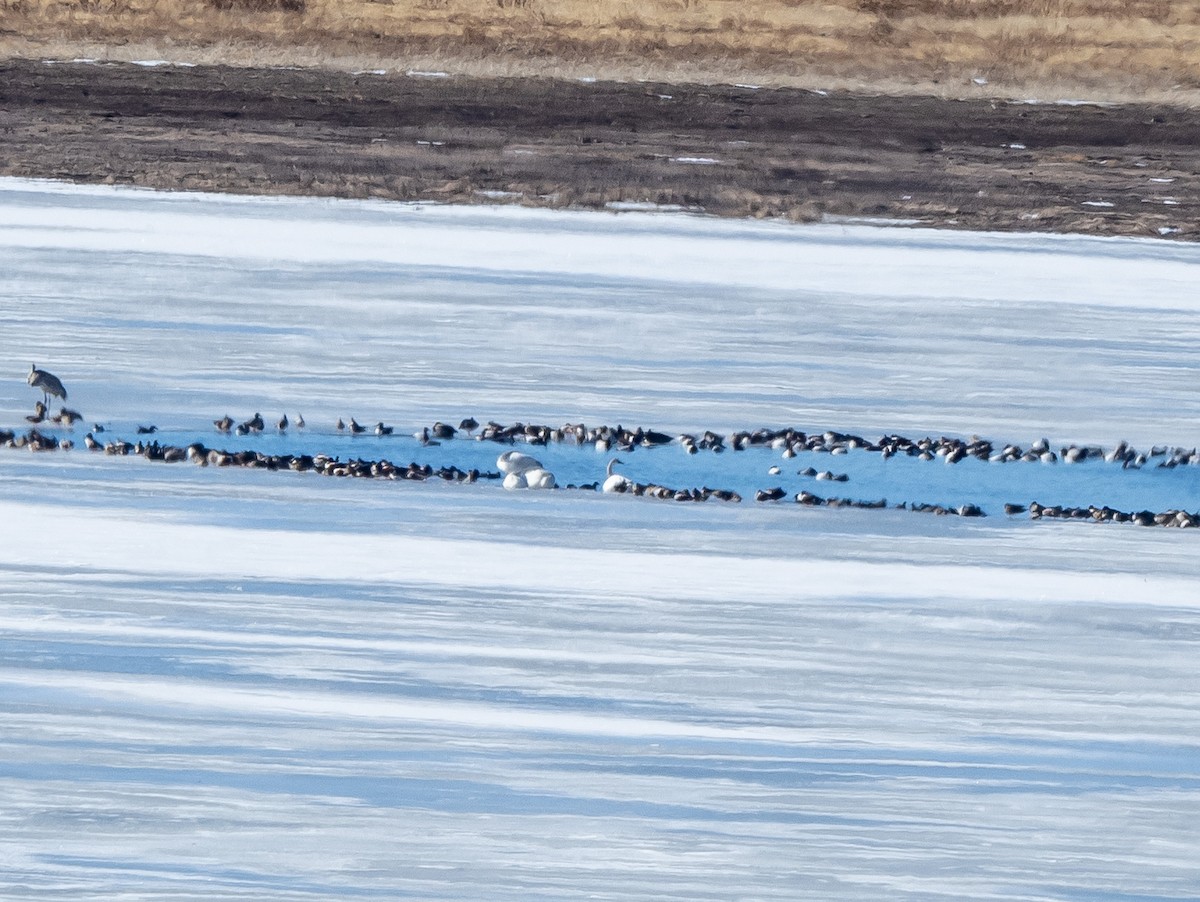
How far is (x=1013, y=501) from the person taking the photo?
15.7ft

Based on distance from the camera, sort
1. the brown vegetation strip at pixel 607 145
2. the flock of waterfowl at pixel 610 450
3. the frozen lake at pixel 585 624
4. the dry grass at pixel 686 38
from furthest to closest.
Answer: the dry grass at pixel 686 38, the brown vegetation strip at pixel 607 145, the flock of waterfowl at pixel 610 450, the frozen lake at pixel 585 624

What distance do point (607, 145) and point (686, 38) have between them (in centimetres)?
366

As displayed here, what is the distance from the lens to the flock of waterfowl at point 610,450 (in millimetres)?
4680

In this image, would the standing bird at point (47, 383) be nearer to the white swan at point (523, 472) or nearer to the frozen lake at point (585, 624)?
the frozen lake at point (585, 624)

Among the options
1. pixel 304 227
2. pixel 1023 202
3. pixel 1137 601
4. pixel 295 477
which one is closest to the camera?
pixel 1137 601

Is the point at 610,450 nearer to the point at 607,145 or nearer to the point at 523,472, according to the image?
the point at 523,472

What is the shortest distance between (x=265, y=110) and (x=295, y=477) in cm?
693

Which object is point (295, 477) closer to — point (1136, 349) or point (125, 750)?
point (125, 750)

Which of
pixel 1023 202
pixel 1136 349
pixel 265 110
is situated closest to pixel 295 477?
pixel 1136 349

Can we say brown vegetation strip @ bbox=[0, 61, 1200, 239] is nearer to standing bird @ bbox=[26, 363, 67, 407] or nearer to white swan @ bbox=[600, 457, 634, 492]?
standing bird @ bbox=[26, 363, 67, 407]

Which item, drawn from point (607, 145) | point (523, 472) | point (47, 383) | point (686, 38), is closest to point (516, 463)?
point (523, 472)

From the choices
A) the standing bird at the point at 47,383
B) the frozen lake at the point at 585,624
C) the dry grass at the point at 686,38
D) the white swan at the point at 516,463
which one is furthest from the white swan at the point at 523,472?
the dry grass at the point at 686,38

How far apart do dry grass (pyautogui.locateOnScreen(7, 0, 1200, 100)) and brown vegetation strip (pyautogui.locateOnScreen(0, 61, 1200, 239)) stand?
2.22 ft

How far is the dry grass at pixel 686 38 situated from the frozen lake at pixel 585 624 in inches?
265
